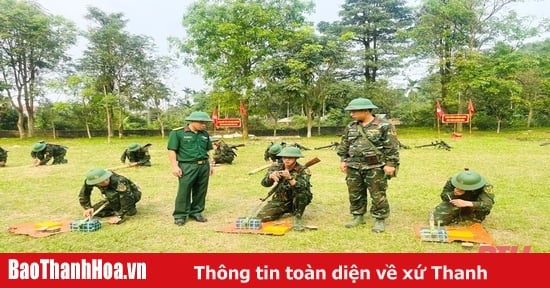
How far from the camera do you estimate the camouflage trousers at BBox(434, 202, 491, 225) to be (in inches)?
221

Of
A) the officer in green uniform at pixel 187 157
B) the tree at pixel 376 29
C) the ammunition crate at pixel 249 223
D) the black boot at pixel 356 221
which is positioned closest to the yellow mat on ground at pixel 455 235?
the black boot at pixel 356 221

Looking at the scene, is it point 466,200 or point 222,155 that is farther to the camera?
point 222,155

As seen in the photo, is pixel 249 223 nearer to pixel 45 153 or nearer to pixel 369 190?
pixel 369 190

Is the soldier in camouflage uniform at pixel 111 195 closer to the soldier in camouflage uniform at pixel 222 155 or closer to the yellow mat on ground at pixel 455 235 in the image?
the yellow mat on ground at pixel 455 235

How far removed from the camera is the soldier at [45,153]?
12797 mm

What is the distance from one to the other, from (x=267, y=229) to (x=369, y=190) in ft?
4.62

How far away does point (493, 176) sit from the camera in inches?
395

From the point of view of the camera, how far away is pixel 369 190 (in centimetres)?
555

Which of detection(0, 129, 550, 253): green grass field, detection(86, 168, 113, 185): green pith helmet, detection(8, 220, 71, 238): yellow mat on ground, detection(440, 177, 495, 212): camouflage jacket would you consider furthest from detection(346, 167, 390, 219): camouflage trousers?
detection(8, 220, 71, 238): yellow mat on ground

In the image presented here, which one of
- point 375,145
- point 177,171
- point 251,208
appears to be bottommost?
point 251,208

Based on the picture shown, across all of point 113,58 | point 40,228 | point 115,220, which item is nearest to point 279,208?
point 115,220

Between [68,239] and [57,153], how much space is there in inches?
363

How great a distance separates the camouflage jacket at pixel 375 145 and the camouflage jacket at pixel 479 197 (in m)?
0.99

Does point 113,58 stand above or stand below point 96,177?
above
